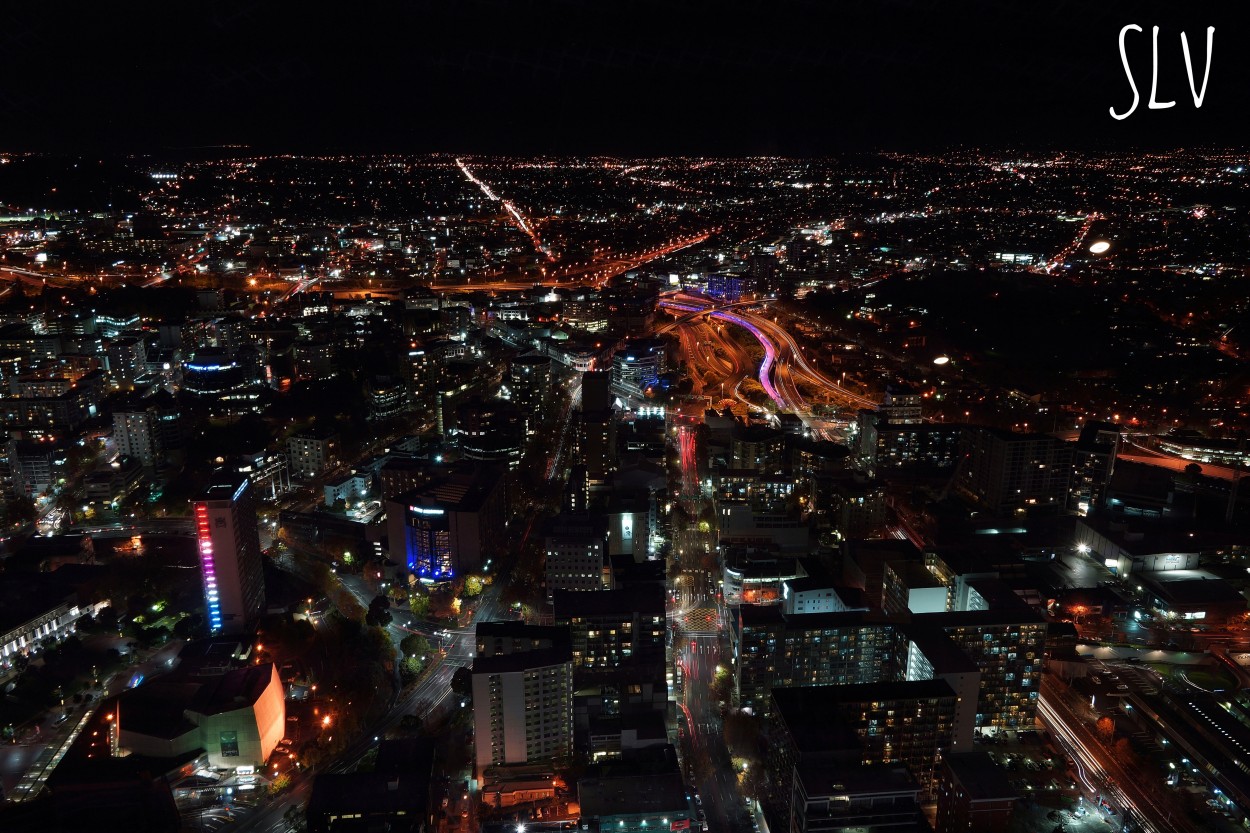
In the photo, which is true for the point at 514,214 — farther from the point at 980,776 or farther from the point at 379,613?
the point at 980,776

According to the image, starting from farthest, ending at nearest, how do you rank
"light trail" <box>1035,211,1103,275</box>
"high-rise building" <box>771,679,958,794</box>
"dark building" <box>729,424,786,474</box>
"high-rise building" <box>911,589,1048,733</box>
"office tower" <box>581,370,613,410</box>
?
"light trail" <box>1035,211,1103,275</box> → "office tower" <box>581,370,613,410</box> → "dark building" <box>729,424,786,474</box> → "high-rise building" <box>911,589,1048,733</box> → "high-rise building" <box>771,679,958,794</box>

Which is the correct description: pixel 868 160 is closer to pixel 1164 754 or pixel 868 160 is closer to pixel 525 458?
pixel 525 458

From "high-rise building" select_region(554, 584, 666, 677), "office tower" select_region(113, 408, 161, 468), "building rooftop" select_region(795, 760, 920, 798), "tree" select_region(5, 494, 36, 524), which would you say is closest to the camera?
"building rooftop" select_region(795, 760, 920, 798)

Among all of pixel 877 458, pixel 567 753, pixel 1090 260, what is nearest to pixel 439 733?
pixel 567 753

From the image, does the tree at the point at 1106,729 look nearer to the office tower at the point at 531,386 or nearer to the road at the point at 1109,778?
the road at the point at 1109,778

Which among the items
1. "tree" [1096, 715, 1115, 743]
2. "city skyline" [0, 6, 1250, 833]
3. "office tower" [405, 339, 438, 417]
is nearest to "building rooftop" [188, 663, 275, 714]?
"city skyline" [0, 6, 1250, 833]

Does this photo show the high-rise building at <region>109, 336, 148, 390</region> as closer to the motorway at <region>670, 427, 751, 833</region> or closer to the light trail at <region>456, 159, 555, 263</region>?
the motorway at <region>670, 427, 751, 833</region>

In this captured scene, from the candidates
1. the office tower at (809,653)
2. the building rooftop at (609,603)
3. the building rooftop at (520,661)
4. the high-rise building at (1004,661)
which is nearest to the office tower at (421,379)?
the building rooftop at (609,603)

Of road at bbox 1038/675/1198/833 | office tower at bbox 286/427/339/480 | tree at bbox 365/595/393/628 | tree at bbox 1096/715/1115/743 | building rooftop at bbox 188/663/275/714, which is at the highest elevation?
office tower at bbox 286/427/339/480

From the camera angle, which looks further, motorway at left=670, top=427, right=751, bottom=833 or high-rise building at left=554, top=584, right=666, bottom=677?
high-rise building at left=554, top=584, right=666, bottom=677
